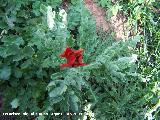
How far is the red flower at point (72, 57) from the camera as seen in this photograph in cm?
252

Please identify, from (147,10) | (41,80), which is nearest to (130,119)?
(41,80)

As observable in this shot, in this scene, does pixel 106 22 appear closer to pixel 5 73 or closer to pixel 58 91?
pixel 58 91

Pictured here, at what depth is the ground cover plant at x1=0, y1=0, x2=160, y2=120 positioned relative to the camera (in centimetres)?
254

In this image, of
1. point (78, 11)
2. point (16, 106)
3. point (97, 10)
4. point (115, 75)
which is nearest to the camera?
point (16, 106)

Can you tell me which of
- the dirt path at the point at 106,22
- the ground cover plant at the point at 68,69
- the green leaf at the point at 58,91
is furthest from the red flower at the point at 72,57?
the dirt path at the point at 106,22

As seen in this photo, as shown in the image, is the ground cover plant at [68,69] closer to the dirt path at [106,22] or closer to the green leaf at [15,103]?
the green leaf at [15,103]

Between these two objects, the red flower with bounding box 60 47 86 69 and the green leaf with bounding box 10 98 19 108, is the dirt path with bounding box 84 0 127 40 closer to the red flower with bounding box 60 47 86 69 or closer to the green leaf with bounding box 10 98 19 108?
the red flower with bounding box 60 47 86 69

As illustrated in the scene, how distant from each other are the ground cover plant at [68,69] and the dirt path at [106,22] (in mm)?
121

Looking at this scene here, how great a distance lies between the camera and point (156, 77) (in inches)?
122

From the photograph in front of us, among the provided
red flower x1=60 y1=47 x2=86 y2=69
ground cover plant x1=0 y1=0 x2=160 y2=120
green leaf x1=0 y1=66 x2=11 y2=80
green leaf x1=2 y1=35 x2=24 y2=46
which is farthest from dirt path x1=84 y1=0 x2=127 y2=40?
green leaf x1=0 y1=66 x2=11 y2=80

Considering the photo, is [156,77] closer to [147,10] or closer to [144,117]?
[144,117]

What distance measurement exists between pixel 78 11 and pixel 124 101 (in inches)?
37.2

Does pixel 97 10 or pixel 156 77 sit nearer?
pixel 156 77

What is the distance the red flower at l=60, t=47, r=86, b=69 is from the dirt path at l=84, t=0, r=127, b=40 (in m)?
0.81
